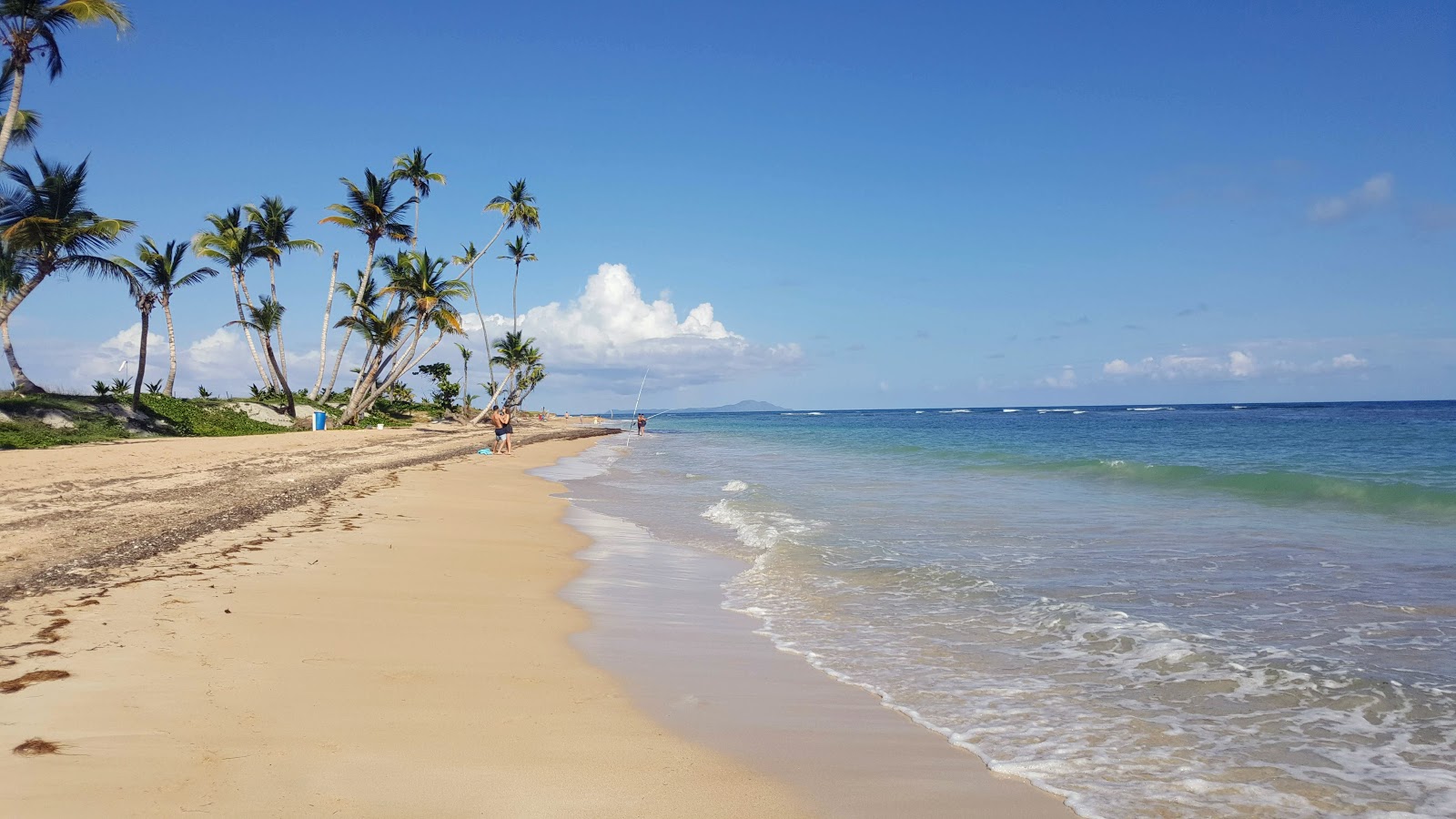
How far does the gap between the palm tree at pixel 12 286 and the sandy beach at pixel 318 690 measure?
21337 millimetres

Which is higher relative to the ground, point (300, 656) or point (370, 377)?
point (370, 377)

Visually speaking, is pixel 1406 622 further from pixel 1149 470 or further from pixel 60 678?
pixel 1149 470

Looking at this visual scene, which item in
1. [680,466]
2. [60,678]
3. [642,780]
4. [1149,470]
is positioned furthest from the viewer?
[680,466]

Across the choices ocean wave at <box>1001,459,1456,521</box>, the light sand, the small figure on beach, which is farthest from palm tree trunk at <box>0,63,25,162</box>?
ocean wave at <box>1001,459,1456,521</box>

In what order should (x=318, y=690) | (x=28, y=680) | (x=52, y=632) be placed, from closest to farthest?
(x=28, y=680), (x=318, y=690), (x=52, y=632)

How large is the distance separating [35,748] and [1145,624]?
6628 millimetres

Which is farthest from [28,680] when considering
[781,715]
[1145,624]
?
[1145,624]

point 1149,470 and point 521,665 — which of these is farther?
point 1149,470

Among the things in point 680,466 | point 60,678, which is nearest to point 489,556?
point 60,678

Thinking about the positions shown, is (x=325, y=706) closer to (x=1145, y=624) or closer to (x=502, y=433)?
(x=1145, y=624)

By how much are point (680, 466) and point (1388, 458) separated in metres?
21.1

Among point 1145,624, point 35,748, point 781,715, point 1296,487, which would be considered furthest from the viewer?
point 1296,487

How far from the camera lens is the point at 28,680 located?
3758 mm

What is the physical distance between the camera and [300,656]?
14.9 ft
